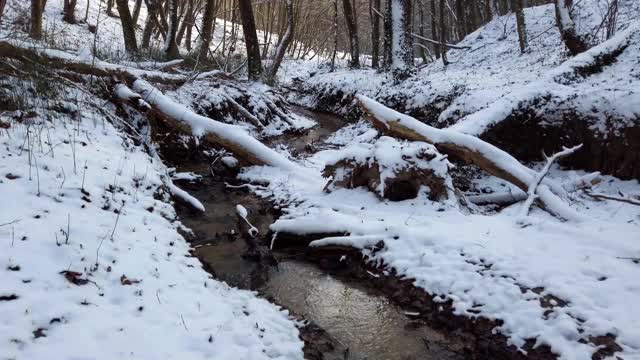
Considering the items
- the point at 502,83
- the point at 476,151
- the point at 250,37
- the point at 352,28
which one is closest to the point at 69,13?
the point at 250,37

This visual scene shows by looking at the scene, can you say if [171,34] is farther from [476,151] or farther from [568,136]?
[568,136]

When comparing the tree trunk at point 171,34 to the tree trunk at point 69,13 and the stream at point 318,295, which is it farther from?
the tree trunk at point 69,13

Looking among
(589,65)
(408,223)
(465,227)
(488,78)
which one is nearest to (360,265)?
(408,223)

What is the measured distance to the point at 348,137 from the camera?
12.6 m

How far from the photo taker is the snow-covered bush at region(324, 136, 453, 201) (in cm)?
665

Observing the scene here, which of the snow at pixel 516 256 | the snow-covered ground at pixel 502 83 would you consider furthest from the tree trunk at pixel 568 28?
the snow at pixel 516 256

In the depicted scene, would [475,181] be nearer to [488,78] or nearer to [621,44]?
[621,44]

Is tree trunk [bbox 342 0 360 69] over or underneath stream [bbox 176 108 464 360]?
over

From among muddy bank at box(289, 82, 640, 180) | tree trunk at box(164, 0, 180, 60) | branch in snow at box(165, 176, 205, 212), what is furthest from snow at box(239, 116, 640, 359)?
tree trunk at box(164, 0, 180, 60)

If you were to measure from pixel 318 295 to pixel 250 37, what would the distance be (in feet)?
37.2

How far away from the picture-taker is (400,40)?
13.3 meters

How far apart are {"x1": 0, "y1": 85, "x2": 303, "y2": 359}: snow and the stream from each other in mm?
405

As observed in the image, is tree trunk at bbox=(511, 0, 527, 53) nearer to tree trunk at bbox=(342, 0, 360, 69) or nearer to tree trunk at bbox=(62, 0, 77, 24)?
tree trunk at bbox=(342, 0, 360, 69)

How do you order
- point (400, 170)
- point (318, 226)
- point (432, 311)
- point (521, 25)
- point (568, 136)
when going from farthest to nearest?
1. point (521, 25)
2. point (568, 136)
3. point (400, 170)
4. point (318, 226)
5. point (432, 311)
